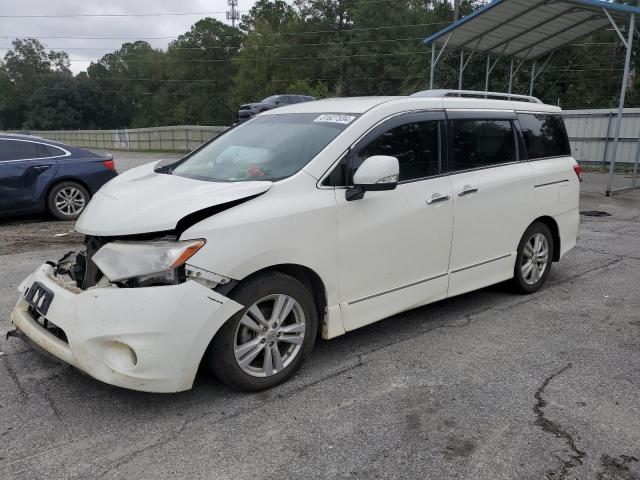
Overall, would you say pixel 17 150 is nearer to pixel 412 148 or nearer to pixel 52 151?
pixel 52 151

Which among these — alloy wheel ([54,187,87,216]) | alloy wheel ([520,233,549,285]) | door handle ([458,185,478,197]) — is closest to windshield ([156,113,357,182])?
door handle ([458,185,478,197])

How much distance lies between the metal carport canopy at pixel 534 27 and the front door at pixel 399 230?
9.92 meters

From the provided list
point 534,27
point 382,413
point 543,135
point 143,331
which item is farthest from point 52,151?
point 534,27

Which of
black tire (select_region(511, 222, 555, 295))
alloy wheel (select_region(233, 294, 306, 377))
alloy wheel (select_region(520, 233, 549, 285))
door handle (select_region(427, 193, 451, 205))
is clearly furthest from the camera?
alloy wheel (select_region(520, 233, 549, 285))

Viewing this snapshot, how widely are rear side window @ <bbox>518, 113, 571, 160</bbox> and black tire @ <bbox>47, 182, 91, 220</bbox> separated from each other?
689cm

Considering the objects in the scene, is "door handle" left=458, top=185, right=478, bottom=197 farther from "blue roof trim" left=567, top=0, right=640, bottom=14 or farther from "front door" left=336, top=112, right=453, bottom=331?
"blue roof trim" left=567, top=0, right=640, bottom=14

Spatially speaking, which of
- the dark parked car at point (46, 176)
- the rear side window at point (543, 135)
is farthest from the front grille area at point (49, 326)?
the dark parked car at point (46, 176)

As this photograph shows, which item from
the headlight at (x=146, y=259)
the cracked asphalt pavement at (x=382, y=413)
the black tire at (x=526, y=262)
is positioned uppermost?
the headlight at (x=146, y=259)

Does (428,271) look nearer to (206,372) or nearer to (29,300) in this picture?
(206,372)

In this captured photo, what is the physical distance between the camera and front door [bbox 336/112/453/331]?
3.68 metres

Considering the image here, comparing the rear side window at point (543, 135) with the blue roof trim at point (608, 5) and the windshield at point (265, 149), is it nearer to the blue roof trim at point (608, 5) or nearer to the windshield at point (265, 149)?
the windshield at point (265, 149)

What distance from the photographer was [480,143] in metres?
4.69

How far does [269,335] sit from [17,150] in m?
7.29

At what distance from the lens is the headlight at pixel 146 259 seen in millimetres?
2951
